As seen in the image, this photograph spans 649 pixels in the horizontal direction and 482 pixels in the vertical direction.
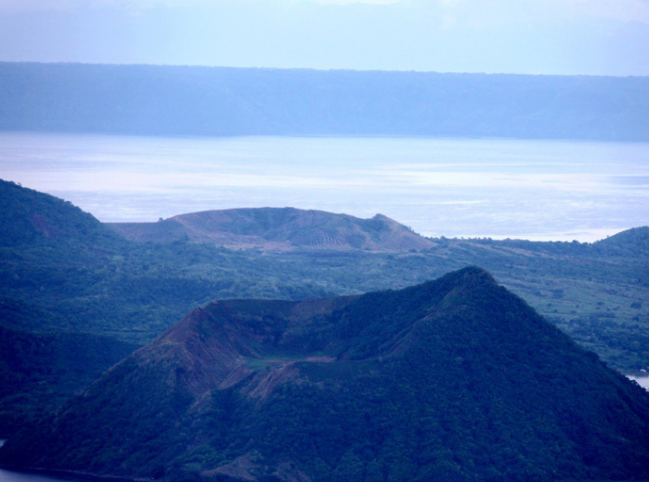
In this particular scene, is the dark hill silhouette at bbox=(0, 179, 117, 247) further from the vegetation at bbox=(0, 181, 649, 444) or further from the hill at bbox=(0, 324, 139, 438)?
the hill at bbox=(0, 324, 139, 438)

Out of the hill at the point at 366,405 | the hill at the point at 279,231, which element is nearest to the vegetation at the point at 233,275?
the hill at the point at 279,231

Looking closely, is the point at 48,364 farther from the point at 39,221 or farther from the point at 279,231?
the point at 279,231

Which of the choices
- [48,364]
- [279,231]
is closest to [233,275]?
[279,231]

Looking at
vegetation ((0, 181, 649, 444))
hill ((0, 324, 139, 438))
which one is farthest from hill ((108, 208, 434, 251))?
hill ((0, 324, 139, 438))

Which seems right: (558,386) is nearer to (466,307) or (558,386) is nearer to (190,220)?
(466,307)

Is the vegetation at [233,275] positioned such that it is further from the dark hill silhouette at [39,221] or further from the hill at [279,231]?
the hill at [279,231]
